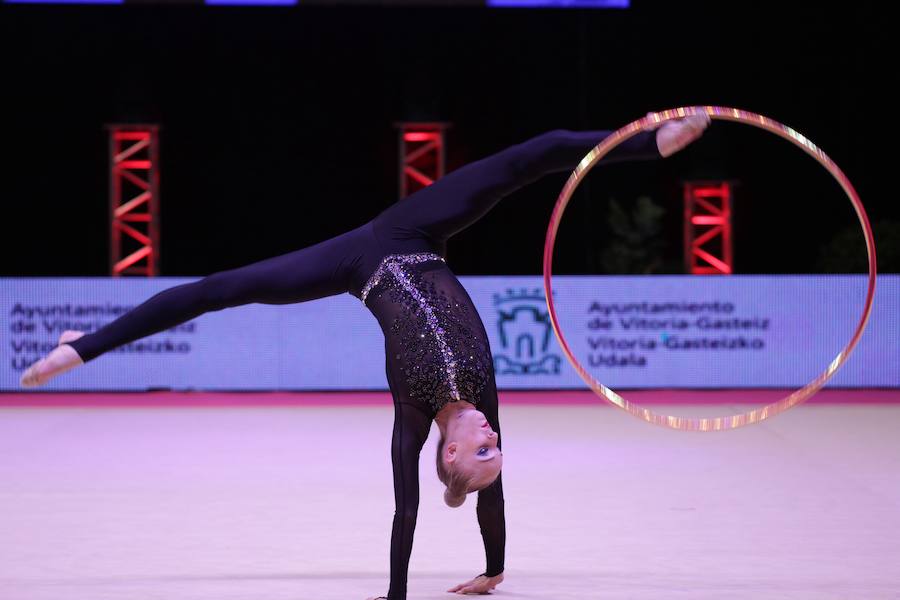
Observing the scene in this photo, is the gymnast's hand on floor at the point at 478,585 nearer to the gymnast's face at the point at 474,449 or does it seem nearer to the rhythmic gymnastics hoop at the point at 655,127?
the gymnast's face at the point at 474,449

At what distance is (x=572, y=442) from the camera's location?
921cm

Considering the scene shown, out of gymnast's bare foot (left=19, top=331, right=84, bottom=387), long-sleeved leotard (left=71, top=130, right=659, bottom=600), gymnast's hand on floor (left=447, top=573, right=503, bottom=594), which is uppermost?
long-sleeved leotard (left=71, top=130, right=659, bottom=600)

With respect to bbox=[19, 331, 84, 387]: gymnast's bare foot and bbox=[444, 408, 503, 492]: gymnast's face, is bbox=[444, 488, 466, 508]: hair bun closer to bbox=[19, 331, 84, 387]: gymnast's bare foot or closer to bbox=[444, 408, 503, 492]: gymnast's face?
bbox=[444, 408, 503, 492]: gymnast's face

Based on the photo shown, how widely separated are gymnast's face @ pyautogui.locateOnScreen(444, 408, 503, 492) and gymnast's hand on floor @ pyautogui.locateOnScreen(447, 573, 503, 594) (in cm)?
50

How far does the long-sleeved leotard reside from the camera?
4414mm

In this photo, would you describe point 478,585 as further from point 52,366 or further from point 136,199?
point 136,199

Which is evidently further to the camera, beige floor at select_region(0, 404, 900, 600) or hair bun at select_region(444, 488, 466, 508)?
beige floor at select_region(0, 404, 900, 600)

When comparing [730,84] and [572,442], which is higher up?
[730,84]

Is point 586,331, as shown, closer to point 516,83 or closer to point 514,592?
point 516,83

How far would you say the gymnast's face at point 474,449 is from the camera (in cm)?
423

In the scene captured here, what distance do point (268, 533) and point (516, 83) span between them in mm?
12616

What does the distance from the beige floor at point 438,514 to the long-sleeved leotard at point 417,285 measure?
82cm

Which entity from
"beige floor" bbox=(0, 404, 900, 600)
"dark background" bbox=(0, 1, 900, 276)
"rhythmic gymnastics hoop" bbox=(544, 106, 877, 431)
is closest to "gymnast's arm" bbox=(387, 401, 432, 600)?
"beige floor" bbox=(0, 404, 900, 600)

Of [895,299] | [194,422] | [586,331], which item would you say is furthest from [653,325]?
[194,422]
